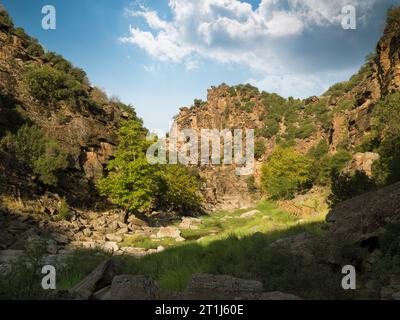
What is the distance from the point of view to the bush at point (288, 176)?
166ft

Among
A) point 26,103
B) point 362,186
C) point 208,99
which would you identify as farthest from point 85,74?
point 208,99

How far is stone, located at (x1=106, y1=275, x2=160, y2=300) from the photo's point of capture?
6660 mm

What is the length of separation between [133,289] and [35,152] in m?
27.7

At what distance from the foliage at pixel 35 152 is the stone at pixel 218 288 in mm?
26589

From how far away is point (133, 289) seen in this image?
674cm

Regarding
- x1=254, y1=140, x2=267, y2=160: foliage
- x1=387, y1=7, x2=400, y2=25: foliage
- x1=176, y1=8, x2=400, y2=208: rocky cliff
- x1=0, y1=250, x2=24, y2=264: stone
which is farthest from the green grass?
x1=254, y1=140, x2=267, y2=160: foliage

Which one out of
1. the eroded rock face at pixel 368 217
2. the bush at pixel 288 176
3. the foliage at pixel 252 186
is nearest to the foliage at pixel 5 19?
the bush at pixel 288 176

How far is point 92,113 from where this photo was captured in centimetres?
4628

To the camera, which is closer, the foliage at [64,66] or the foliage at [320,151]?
the foliage at [64,66]

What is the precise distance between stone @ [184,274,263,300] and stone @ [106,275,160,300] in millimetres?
769

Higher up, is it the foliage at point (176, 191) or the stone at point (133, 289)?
the foliage at point (176, 191)

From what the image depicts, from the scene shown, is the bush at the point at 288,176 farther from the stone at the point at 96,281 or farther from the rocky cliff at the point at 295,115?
the stone at the point at 96,281

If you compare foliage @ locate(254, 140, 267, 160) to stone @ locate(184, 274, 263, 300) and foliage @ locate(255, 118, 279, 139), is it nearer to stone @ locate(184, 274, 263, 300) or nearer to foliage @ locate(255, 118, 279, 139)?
foliage @ locate(255, 118, 279, 139)

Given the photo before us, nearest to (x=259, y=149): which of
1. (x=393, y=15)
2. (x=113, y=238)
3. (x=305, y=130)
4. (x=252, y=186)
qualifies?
(x=252, y=186)
